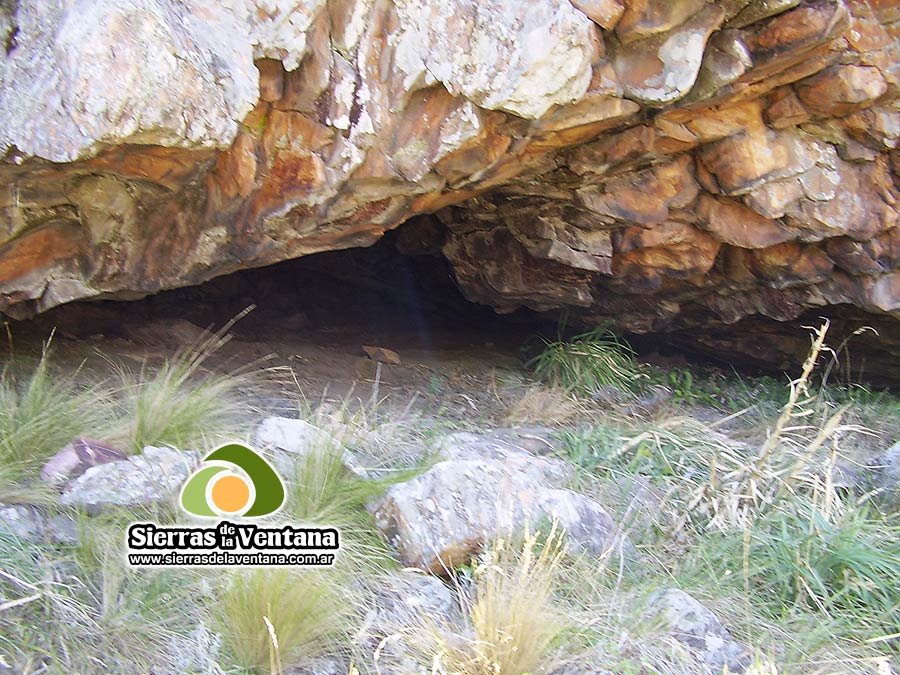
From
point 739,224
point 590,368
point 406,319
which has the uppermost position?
point 739,224

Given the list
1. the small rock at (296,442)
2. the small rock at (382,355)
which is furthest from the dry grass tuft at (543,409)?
the small rock at (296,442)

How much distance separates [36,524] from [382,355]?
10.7 ft

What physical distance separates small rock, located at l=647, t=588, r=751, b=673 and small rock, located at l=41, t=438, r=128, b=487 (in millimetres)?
1929

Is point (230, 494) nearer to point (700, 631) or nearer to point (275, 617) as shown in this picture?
point (275, 617)

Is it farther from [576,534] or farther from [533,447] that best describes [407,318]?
[576,534]

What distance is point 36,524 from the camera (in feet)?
7.37

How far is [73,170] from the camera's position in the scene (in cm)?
258

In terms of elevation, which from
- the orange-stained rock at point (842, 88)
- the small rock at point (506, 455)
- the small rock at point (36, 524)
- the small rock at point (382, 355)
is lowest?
the small rock at point (382, 355)

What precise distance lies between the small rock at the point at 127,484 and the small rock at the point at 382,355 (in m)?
2.85

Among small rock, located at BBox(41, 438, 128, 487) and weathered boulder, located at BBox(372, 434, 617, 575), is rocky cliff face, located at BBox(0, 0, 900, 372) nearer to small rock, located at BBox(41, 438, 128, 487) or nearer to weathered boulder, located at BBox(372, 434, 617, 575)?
small rock, located at BBox(41, 438, 128, 487)

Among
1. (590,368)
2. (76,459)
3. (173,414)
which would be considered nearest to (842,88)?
(590,368)

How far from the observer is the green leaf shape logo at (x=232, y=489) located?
2340 millimetres

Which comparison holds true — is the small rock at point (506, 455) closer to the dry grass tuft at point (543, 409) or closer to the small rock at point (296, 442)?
the small rock at point (296, 442)

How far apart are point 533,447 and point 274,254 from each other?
1.58 meters
